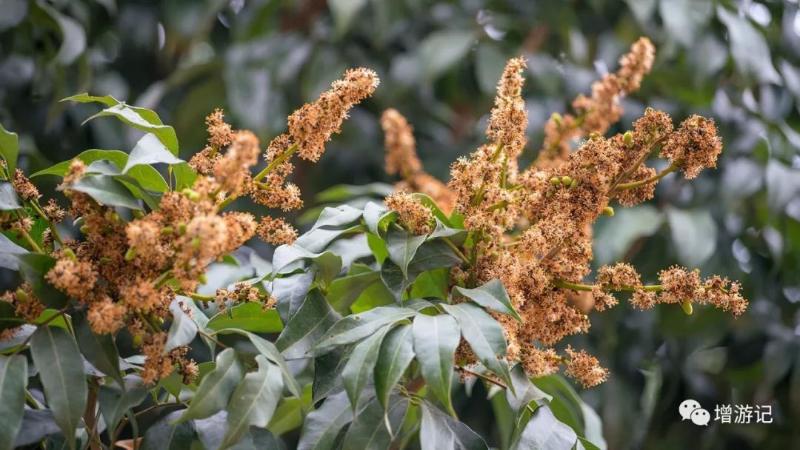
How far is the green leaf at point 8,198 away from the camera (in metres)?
0.65

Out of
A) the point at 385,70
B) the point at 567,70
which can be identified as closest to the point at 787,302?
the point at 567,70

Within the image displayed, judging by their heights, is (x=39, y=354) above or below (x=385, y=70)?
above

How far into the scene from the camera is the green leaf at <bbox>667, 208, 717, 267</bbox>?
1.47 metres

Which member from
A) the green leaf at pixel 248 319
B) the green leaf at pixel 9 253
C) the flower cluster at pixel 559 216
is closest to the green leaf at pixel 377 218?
the flower cluster at pixel 559 216

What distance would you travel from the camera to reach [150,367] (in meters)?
0.62

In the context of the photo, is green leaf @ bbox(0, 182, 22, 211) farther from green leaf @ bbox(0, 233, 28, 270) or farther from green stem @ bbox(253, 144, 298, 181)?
green stem @ bbox(253, 144, 298, 181)

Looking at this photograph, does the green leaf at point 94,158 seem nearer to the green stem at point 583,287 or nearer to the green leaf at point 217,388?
the green leaf at point 217,388

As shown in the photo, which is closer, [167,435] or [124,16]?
[167,435]

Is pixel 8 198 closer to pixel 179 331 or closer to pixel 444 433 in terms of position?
pixel 179 331

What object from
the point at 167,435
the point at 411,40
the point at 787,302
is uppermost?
the point at 167,435

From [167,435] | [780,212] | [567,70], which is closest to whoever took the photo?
[167,435]

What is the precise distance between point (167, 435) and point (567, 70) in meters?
1.34

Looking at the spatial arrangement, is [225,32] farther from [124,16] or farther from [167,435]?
[167,435]

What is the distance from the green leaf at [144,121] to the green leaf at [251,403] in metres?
0.18
